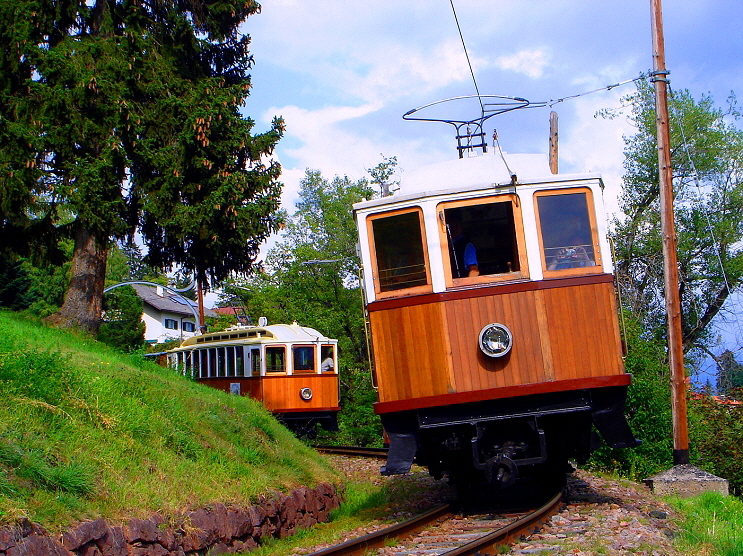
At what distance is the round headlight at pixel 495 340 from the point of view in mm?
8023

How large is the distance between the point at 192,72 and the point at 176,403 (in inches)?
419

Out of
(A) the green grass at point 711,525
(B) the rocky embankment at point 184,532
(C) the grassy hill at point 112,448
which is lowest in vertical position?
(A) the green grass at point 711,525

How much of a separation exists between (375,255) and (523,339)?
1.82 meters

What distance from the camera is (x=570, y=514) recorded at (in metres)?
8.46

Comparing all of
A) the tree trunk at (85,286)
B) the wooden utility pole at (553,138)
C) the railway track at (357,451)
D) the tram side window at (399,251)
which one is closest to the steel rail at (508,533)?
the tram side window at (399,251)

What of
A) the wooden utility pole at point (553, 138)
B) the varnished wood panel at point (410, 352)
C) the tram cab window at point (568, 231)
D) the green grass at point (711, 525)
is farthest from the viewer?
the wooden utility pole at point (553, 138)

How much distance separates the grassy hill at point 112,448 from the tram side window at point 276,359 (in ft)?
29.6

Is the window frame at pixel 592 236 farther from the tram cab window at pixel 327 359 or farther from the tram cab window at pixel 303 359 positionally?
the tram cab window at pixel 327 359

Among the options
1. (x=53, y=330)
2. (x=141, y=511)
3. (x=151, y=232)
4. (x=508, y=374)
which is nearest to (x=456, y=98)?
(x=508, y=374)

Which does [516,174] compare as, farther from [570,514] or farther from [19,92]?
[19,92]

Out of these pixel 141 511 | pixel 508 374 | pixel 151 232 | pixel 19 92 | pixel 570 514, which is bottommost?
pixel 570 514

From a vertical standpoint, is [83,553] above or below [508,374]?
below

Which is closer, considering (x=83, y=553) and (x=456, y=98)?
(x=83, y=553)

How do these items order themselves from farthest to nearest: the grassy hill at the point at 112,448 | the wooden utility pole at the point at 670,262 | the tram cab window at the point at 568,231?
1. the wooden utility pole at the point at 670,262
2. the tram cab window at the point at 568,231
3. the grassy hill at the point at 112,448
